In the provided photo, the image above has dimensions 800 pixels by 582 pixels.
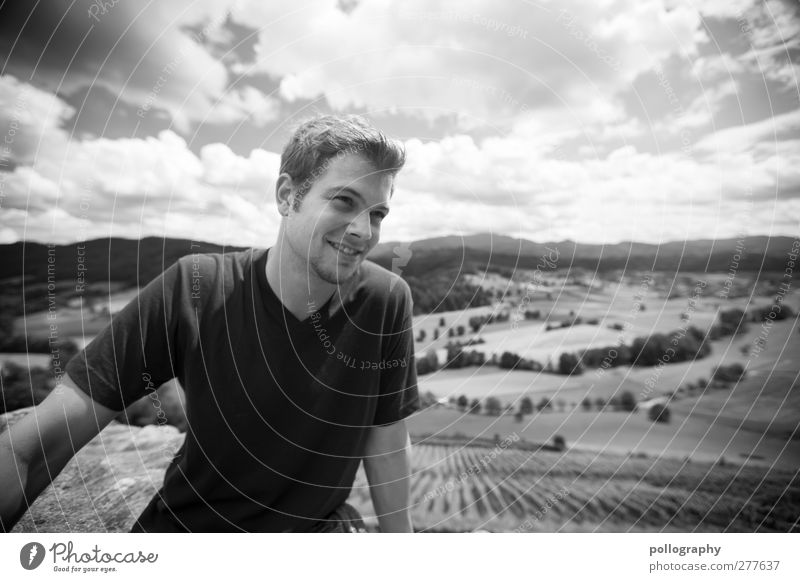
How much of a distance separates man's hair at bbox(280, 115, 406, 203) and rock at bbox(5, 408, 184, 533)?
605mm

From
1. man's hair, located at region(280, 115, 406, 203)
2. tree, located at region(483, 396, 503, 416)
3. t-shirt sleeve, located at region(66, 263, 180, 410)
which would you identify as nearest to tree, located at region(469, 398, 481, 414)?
tree, located at region(483, 396, 503, 416)

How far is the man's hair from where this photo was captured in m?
1.09

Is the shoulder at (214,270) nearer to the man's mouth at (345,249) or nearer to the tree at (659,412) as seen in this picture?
the man's mouth at (345,249)

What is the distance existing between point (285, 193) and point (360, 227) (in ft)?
0.52

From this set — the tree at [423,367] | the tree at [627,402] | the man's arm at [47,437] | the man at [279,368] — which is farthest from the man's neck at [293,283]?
the tree at [627,402]

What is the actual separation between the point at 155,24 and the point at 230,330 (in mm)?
649

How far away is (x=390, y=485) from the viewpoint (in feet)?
4.05

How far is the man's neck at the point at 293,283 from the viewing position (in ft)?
3.69

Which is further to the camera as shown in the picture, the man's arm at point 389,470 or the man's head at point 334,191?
the man's arm at point 389,470

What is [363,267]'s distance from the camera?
46.3 inches

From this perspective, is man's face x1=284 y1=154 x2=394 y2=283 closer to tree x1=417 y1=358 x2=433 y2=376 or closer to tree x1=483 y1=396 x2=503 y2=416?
tree x1=417 y1=358 x2=433 y2=376

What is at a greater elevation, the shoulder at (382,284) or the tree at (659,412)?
the shoulder at (382,284)
